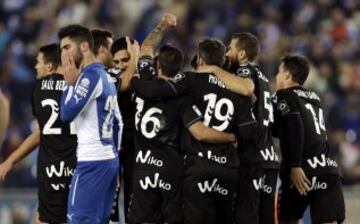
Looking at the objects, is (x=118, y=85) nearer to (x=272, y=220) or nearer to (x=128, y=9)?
(x=272, y=220)

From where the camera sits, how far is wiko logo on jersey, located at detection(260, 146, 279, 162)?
1144cm

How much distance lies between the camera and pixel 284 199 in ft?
39.5

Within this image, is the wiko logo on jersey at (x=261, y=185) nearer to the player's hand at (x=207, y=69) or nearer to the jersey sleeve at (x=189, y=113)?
the jersey sleeve at (x=189, y=113)

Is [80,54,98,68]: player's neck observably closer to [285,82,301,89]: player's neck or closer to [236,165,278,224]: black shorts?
[236,165,278,224]: black shorts

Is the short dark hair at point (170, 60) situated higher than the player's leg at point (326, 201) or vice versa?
the short dark hair at point (170, 60)

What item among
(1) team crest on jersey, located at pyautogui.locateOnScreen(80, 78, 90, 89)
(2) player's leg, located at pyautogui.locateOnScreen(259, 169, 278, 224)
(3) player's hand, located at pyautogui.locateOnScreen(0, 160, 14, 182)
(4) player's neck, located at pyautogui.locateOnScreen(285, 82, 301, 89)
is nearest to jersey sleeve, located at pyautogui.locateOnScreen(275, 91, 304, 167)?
(4) player's neck, located at pyautogui.locateOnScreen(285, 82, 301, 89)

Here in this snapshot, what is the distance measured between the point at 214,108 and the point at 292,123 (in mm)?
1069

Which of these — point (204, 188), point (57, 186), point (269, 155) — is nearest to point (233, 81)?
point (269, 155)

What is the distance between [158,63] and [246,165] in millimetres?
1274

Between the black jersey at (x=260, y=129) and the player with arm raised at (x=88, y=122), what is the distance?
1593 mm

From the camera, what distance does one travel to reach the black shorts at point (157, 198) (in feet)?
36.3

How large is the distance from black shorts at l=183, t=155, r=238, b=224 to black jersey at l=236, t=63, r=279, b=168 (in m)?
0.36

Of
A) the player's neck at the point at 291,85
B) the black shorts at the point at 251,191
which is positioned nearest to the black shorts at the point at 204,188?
the black shorts at the point at 251,191

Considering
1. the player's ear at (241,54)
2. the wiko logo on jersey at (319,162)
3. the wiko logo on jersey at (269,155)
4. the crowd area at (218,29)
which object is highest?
the crowd area at (218,29)
